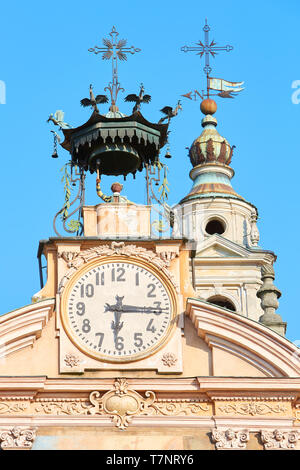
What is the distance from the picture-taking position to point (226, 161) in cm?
3975

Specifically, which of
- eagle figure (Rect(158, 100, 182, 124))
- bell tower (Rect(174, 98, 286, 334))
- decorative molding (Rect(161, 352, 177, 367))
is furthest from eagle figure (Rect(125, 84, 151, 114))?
bell tower (Rect(174, 98, 286, 334))

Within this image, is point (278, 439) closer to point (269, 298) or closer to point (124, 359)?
point (124, 359)

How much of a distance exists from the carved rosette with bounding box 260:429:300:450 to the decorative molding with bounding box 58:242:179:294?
8.90ft

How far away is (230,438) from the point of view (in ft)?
71.2

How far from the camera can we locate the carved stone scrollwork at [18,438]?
21.5 meters

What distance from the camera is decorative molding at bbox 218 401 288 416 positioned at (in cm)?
2197

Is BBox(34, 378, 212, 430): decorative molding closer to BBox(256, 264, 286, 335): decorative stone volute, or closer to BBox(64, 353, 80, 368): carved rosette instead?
BBox(64, 353, 80, 368): carved rosette

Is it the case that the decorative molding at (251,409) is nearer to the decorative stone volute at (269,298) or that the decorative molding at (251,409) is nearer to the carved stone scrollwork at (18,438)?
the carved stone scrollwork at (18,438)

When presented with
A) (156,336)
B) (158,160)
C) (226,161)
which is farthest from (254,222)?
(156,336)

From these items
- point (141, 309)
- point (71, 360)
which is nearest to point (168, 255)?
point (141, 309)
